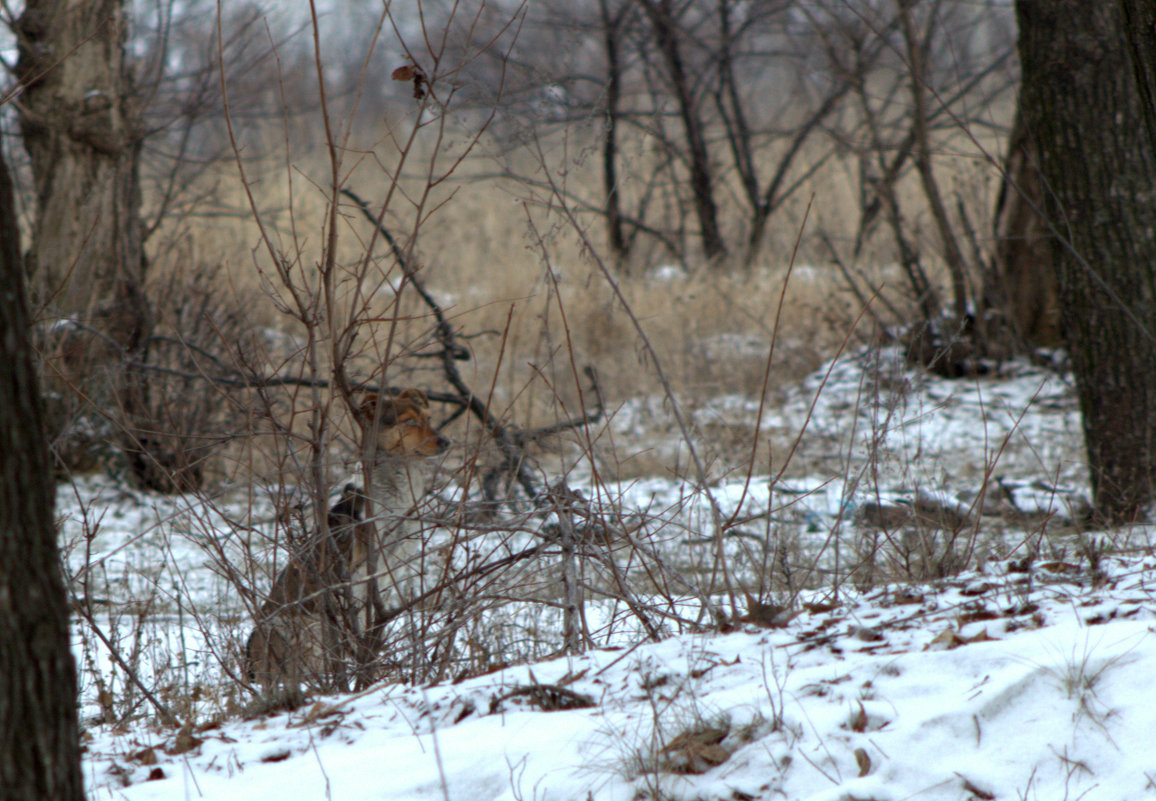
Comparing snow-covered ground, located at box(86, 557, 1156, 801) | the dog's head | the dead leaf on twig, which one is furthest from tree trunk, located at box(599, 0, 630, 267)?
snow-covered ground, located at box(86, 557, 1156, 801)

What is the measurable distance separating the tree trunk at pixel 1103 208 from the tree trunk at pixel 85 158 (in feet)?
16.4

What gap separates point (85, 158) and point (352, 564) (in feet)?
14.4

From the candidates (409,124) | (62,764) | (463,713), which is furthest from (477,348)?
(409,124)

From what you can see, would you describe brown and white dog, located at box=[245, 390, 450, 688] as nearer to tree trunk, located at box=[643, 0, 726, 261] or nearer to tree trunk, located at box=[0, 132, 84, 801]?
tree trunk, located at box=[0, 132, 84, 801]

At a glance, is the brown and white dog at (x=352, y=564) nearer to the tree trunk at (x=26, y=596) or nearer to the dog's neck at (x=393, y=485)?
the dog's neck at (x=393, y=485)

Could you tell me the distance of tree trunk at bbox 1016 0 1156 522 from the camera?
4062 millimetres

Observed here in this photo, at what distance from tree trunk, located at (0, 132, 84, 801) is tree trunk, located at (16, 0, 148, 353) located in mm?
5161

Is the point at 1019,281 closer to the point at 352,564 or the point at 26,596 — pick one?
the point at 352,564

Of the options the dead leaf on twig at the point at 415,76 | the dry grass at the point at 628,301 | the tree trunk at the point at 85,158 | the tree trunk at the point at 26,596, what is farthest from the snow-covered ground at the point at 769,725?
the tree trunk at the point at 85,158

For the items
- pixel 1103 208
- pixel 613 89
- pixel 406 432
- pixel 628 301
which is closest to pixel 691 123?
pixel 613 89

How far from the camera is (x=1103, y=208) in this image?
409 centimetres

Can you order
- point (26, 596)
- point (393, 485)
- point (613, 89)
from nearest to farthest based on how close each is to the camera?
point (26, 596), point (393, 485), point (613, 89)

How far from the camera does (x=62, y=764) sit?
1241 millimetres

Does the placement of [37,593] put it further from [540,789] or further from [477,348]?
[477,348]
